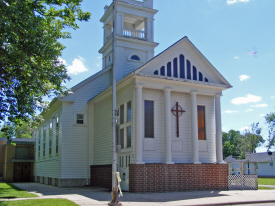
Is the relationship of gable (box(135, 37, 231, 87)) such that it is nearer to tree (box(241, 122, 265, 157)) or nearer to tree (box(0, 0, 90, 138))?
tree (box(0, 0, 90, 138))

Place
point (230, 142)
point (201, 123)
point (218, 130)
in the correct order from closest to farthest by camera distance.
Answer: point (218, 130)
point (201, 123)
point (230, 142)

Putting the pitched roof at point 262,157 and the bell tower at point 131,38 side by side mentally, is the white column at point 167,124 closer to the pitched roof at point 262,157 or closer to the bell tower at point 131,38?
the bell tower at point 131,38

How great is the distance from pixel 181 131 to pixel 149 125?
7.14ft

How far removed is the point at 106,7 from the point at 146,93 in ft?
43.6

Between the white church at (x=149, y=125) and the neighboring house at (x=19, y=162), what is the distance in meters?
11.8

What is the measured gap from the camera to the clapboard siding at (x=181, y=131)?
1804cm

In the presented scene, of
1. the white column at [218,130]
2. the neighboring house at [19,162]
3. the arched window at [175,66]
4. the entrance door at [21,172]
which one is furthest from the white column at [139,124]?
the entrance door at [21,172]

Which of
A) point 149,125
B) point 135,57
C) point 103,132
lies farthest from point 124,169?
point 135,57

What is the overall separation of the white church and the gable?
0.20 feet

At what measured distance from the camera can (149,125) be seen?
18.1m

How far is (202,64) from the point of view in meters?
20.1

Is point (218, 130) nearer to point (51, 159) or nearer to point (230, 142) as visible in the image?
point (51, 159)

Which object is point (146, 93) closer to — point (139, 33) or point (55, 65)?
point (55, 65)

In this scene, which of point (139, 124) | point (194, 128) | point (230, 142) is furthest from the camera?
point (230, 142)
